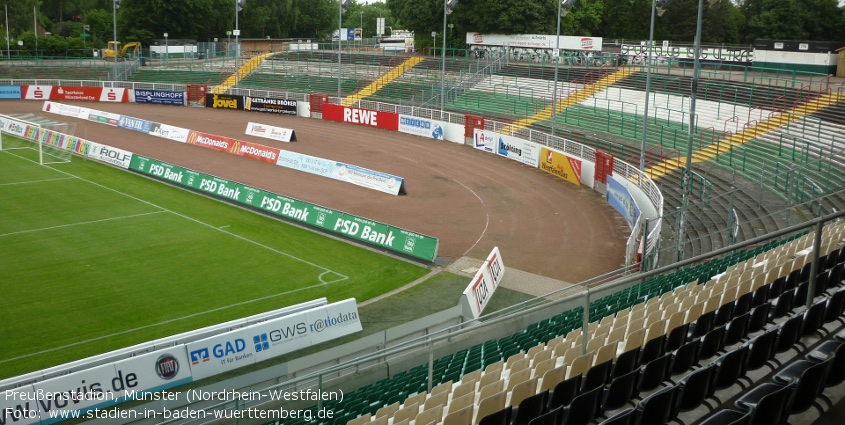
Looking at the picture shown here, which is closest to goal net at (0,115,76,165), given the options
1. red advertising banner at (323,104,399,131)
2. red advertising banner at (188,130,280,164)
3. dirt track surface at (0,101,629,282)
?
dirt track surface at (0,101,629,282)

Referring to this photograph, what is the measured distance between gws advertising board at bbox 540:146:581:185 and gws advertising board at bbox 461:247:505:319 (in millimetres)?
14713

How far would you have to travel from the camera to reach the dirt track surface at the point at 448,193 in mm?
29766

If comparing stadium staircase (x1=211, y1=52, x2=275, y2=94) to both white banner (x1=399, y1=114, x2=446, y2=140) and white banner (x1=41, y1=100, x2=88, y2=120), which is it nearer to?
white banner (x1=41, y1=100, x2=88, y2=120)

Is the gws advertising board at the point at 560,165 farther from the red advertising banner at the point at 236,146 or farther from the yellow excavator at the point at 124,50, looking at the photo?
the yellow excavator at the point at 124,50

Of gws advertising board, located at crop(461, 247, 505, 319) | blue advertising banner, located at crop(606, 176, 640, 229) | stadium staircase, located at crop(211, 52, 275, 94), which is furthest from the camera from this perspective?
stadium staircase, located at crop(211, 52, 275, 94)

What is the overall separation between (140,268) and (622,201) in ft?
63.6

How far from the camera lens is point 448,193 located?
38406 mm

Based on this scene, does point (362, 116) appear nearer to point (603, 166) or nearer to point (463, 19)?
point (463, 19)

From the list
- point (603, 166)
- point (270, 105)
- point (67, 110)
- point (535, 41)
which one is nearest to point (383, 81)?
point (270, 105)

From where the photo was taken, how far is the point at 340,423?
12656mm

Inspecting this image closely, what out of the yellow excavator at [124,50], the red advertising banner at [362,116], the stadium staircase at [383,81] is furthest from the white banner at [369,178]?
the yellow excavator at [124,50]

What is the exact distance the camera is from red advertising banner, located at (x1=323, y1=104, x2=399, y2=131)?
5666cm

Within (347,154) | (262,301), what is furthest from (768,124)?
(262,301)

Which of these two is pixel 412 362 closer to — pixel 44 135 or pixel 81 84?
pixel 44 135
